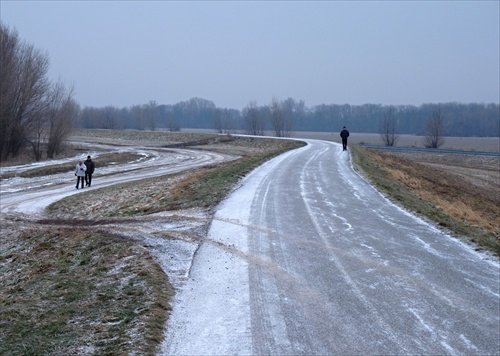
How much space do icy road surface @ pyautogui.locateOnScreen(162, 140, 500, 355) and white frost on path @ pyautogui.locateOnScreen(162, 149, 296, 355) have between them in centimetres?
1

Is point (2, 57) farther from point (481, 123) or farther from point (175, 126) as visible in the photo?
point (481, 123)

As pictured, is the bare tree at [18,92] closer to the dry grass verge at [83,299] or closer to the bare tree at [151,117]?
the dry grass verge at [83,299]

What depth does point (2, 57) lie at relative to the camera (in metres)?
52.3

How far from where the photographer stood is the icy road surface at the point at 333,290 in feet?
22.0

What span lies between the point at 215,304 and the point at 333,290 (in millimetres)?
1914

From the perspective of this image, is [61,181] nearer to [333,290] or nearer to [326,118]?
[333,290]

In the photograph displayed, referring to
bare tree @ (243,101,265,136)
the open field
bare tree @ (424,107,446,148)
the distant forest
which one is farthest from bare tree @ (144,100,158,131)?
the open field

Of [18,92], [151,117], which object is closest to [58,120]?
[18,92]

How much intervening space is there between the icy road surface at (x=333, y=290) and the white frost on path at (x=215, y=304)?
0.05 ft

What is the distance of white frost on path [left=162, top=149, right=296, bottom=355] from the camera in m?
6.47

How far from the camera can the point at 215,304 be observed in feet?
25.8

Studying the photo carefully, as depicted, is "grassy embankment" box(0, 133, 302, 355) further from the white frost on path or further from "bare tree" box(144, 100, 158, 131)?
"bare tree" box(144, 100, 158, 131)

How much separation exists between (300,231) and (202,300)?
17.2ft

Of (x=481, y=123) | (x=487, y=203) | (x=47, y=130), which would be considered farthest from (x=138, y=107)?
(x=487, y=203)
